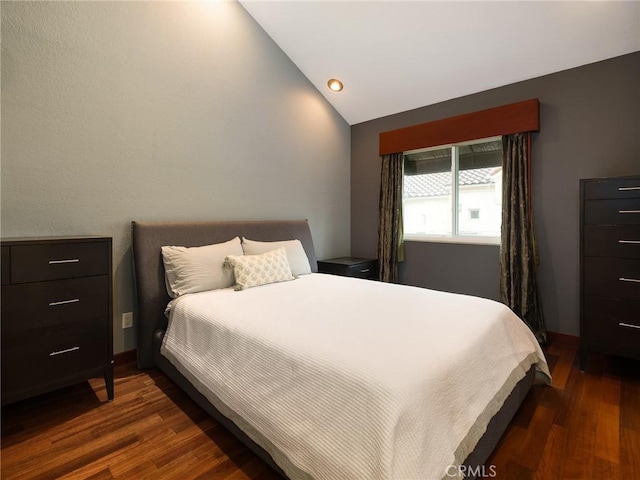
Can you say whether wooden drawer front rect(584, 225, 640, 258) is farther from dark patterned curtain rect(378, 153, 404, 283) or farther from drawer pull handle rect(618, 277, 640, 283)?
dark patterned curtain rect(378, 153, 404, 283)

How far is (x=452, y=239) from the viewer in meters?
3.44

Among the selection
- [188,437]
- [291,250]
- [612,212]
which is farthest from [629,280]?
[188,437]

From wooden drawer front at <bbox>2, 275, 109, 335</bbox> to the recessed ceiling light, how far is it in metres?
2.93

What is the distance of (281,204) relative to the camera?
11.1 ft

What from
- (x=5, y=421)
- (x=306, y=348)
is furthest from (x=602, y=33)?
(x=5, y=421)

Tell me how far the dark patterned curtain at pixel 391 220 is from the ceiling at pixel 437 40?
69cm

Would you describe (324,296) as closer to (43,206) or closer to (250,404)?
(250,404)

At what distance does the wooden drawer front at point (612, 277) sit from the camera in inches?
82.2

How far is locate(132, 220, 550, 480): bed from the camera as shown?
3.29 feet

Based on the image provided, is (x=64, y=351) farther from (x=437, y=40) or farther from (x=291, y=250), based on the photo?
(x=437, y=40)

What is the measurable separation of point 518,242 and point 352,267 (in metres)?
1.60

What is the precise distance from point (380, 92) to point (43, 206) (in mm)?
3167

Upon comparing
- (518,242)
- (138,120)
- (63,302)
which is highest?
(138,120)

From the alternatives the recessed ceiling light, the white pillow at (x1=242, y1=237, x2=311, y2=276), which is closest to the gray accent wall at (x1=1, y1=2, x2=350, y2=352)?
the recessed ceiling light
